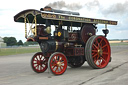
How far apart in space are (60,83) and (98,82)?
1.22 m

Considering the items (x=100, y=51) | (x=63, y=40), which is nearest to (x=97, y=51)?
(x=100, y=51)

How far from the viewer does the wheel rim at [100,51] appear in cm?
907

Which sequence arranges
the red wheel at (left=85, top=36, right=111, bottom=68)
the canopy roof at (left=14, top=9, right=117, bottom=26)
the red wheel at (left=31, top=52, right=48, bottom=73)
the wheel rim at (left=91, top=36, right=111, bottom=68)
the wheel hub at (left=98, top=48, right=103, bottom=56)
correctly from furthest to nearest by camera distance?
the wheel hub at (left=98, top=48, right=103, bottom=56)
the wheel rim at (left=91, top=36, right=111, bottom=68)
the red wheel at (left=85, top=36, right=111, bottom=68)
the red wheel at (left=31, top=52, right=48, bottom=73)
the canopy roof at (left=14, top=9, right=117, bottom=26)

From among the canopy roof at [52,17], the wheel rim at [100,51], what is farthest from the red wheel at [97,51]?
the canopy roof at [52,17]

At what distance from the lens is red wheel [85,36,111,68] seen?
340 inches

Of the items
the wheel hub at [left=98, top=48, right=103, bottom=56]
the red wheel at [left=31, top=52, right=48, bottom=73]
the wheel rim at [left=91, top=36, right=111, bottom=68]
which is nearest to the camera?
the red wheel at [left=31, top=52, right=48, bottom=73]

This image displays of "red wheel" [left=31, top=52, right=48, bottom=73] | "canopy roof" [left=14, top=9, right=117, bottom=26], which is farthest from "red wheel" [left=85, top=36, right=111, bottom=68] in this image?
"red wheel" [left=31, top=52, right=48, bottom=73]

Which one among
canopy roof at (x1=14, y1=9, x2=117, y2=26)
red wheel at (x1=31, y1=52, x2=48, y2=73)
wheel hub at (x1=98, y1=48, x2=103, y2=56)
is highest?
canopy roof at (x1=14, y1=9, x2=117, y2=26)

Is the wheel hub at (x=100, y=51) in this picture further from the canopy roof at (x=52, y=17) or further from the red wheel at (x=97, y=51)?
the canopy roof at (x=52, y=17)

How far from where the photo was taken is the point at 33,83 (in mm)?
6320

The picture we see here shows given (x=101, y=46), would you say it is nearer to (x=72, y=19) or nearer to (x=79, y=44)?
(x=79, y=44)

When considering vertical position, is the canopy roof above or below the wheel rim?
above

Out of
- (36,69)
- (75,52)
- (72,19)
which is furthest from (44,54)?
(72,19)

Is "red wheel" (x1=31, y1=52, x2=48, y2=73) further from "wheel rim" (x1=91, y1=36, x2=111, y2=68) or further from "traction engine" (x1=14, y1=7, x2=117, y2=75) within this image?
"wheel rim" (x1=91, y1=36, x2=111, y2=68)
